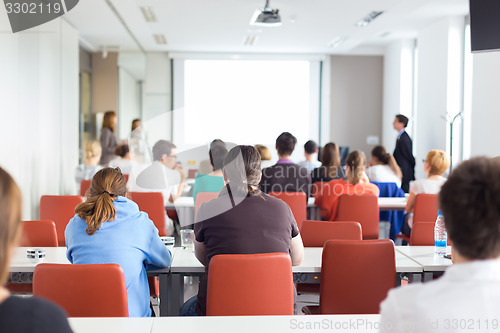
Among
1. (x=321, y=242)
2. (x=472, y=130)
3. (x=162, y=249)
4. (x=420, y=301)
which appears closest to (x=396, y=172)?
(x=472, y=130)

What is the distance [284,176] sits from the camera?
5.31m

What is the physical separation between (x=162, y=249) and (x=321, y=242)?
1184 millimetres

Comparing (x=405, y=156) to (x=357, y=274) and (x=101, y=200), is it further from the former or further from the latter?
(x=101, y=200)

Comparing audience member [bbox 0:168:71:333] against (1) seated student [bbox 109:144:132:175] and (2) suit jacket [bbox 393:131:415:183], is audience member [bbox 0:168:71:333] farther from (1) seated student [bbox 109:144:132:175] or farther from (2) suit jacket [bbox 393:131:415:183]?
(2) suit jacket [bbox 393:131:415:183]

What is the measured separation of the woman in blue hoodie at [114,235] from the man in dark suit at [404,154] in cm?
731

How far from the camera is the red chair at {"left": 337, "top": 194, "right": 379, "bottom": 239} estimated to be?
4.76 m

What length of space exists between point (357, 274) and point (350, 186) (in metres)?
2.44

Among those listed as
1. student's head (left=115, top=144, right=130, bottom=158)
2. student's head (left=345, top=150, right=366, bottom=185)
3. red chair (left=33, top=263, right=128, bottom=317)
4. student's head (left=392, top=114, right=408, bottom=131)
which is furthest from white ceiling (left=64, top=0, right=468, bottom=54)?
red chair (left=33, top=263, right=128, bottom=317)

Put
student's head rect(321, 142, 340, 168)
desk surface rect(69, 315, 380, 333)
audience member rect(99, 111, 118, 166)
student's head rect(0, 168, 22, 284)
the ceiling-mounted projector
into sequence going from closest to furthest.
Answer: student's head rect(0, 168, 22, 284) → desk surface rect(69, 315, 380, 333) → student's head rect(321, 142, 340, 168) → the ceiling-mounted projector → audience member rect(99, 111, 118, 166)

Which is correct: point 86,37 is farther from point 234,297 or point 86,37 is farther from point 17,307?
point 17,307

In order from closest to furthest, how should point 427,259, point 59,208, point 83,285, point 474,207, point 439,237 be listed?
point 474,207
point 83,285
point 427,259
point 439,237
point 59,208

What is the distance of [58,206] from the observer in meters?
4.49

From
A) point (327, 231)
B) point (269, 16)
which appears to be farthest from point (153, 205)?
point (269, 16)

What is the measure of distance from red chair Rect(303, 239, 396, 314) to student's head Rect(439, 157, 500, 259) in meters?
1.48
